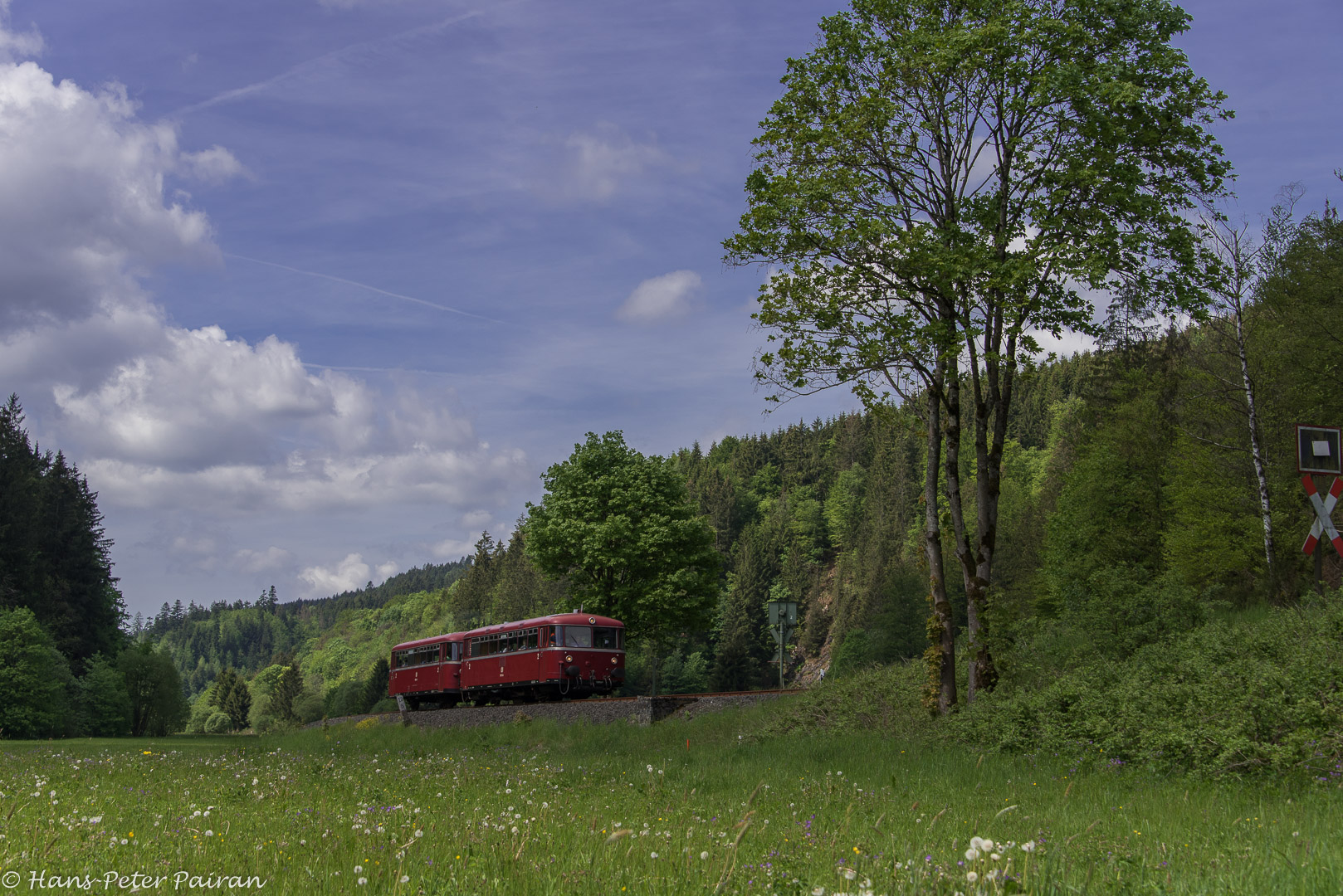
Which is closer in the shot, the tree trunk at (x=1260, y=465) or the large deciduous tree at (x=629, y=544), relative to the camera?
the tree trunk at (x=1260, y=465)

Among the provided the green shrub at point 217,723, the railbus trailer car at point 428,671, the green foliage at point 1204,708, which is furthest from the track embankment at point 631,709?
the green shrub at point 217,723

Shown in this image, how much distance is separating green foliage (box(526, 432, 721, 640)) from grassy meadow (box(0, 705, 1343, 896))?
27.5 metres

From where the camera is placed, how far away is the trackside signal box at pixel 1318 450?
14156 millimetres

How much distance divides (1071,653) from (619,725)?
12.1m

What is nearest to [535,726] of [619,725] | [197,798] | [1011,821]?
[619,725]

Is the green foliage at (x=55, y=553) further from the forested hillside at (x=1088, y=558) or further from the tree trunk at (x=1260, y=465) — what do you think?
the tree trunk at (x=1260, y=465)

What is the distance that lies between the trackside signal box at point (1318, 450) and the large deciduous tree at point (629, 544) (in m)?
29.0

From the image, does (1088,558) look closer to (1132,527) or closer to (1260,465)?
(1132,527)

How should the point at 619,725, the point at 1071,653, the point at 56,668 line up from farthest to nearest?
the point at 56,668 < the point at 619,725 < the point at 1071,653

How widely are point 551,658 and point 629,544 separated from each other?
9.35 meters

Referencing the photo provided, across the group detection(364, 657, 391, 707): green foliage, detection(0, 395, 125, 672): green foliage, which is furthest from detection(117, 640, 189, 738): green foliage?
detection(364, 657, 391, 707): green foliage

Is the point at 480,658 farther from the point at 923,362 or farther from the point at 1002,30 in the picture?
the point at 1002,30

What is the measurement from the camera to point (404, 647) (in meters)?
44.2

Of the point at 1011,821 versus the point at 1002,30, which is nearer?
the point at 1011,821
